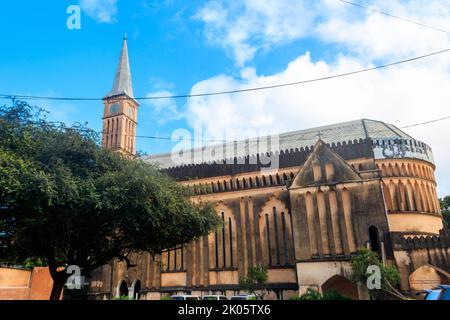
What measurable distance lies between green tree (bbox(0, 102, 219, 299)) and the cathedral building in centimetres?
550

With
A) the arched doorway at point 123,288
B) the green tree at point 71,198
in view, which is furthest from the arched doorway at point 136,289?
the green tree at point 71,198

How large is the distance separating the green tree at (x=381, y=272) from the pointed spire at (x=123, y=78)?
122 feet

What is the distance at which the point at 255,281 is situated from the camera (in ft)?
92.8

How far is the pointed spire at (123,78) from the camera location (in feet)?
159

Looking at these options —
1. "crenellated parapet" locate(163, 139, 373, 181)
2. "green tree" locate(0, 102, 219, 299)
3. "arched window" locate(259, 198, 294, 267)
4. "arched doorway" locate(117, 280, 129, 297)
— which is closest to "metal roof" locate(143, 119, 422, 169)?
"crenellated parapet" locate(163, 139, 373, 181)

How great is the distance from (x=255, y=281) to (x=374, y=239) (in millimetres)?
9934

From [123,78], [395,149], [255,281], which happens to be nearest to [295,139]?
[395,149]

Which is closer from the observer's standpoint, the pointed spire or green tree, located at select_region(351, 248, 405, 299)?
green tree, located at select_region(351, 248, 405, 299)

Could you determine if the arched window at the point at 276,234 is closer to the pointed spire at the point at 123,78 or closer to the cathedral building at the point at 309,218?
the cathedral building at the point at 309,218

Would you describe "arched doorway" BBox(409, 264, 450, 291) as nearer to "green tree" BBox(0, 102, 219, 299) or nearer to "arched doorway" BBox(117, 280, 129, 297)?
"green tree" BBox(0, 102, 219, 299)

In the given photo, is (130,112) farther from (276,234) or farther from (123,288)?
(276,234)

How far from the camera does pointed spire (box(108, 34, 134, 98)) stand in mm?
48344

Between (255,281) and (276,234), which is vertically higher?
(276,234)
